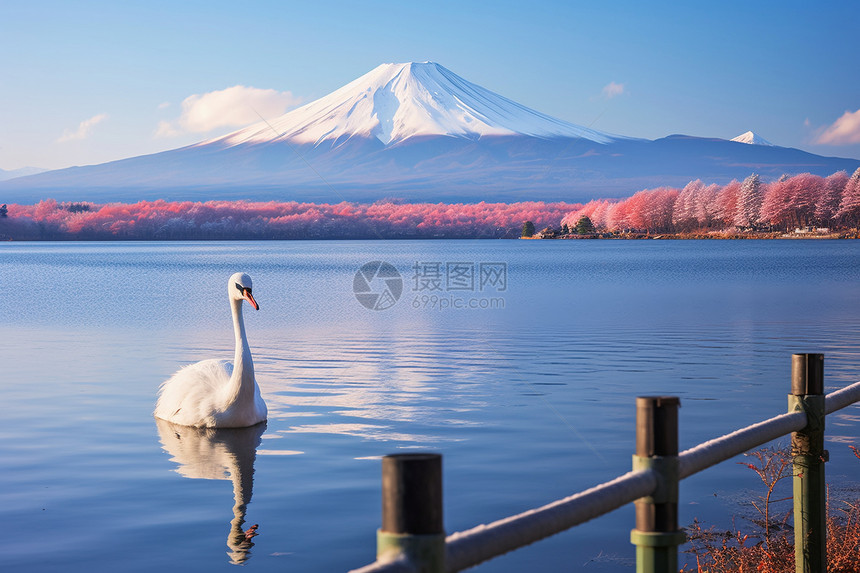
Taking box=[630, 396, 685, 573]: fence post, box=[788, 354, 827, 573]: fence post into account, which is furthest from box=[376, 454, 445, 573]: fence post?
box=[788, 354, 827, 573]: fence post

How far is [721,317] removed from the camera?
36156 millimetres

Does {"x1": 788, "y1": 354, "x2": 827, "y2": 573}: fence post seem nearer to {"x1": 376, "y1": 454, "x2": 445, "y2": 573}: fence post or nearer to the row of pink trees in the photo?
{"x1": 376, "y1": 454, "x2": 445, "y2": 573}: fence post

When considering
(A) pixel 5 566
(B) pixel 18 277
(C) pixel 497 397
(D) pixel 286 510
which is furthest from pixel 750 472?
Answer: (B) pixel 18 277

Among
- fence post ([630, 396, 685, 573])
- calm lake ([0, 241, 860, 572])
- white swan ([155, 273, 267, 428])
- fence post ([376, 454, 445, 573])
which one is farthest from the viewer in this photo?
white swan ([155, 273, 267, 428])

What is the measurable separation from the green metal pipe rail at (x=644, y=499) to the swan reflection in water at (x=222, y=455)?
5.61m

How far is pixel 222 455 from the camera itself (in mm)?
13219

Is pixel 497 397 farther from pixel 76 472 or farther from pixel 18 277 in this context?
pixel 18 277

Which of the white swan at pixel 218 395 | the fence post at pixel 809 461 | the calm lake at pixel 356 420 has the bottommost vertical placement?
the calm lake at pixel 356 420

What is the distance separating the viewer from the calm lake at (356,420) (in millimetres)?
9742

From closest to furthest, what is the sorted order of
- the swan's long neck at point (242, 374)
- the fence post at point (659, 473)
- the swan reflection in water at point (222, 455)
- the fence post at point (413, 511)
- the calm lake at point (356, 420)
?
the fence post at point (413, 511) → the fence post at point (659, 473) → the calm lake at point (356, 420) → the swan reflection in water at point (222, 455) → the swan's long neck at point (242, 374)

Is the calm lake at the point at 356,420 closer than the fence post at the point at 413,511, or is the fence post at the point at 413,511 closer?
the fence post at the point at 413,511

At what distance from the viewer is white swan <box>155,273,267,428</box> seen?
14.1m

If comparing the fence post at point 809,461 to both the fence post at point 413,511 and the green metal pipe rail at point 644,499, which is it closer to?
the green metal pipe rail at point 644,499

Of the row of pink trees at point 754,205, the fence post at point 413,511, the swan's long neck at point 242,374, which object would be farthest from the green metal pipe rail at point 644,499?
the row of pink trees at point 754,205
